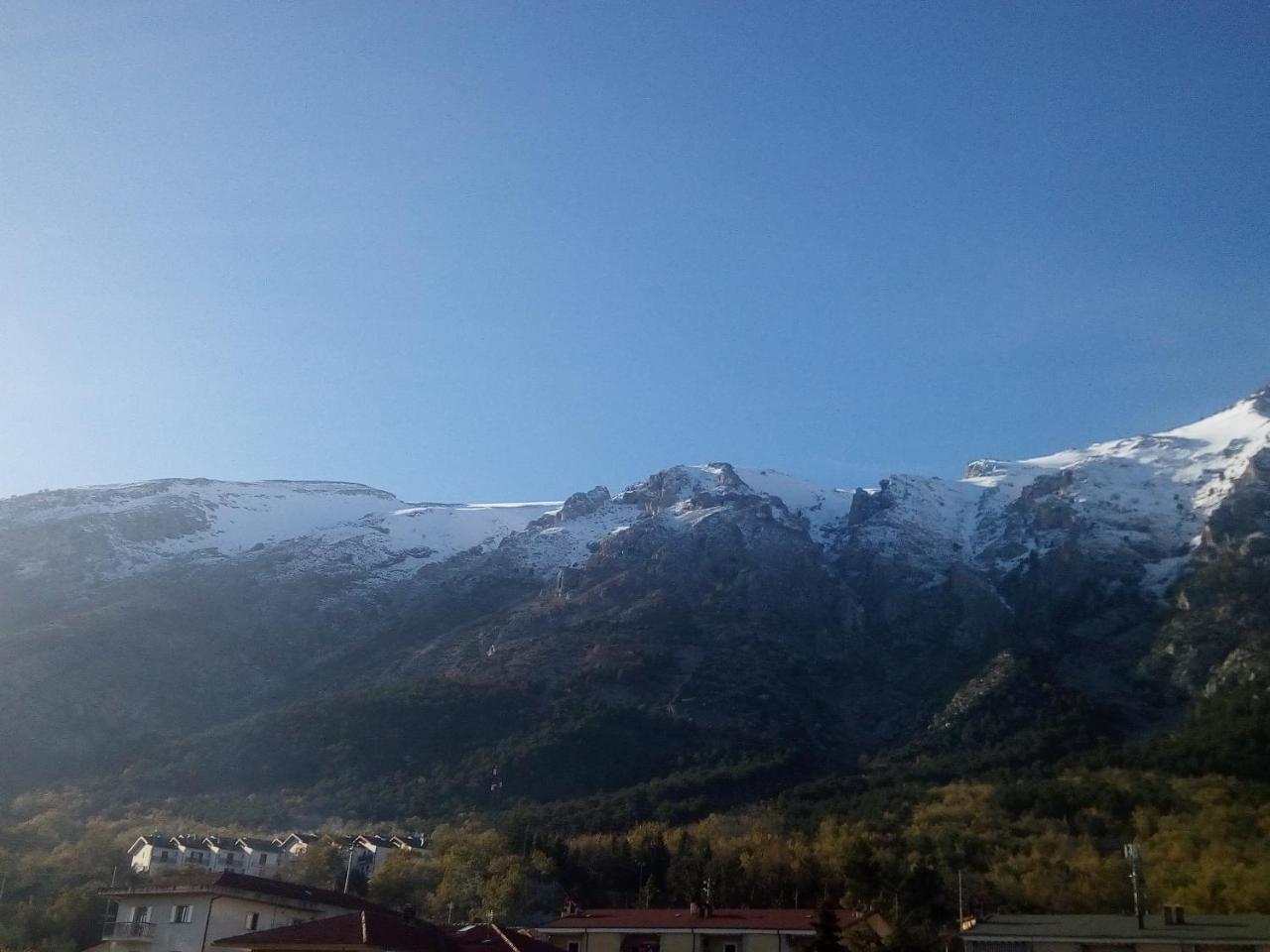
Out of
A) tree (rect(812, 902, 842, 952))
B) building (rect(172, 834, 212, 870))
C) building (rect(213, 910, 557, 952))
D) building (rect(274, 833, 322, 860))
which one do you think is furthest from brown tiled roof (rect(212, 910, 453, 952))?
building (rect(274, 833, 322, 860))

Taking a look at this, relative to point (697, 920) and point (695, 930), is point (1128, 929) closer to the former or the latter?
point (695, 930)

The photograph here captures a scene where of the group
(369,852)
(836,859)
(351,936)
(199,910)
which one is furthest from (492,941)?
(369,852)

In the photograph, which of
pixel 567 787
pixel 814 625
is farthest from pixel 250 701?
pixel 814 625

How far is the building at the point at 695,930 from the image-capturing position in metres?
57.8

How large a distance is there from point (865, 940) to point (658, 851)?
1733 inches

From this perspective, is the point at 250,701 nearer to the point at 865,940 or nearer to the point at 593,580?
the point at 593,580

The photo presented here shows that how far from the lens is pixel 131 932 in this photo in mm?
54000

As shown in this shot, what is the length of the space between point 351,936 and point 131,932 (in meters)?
15.7

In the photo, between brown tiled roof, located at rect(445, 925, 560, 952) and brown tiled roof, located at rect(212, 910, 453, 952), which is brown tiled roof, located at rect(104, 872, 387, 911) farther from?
brown tiled roof, located at rect(445, 925, 560, 952)

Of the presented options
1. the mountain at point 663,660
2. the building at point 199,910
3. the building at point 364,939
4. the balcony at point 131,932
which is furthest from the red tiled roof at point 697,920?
the mountain at point 663,660

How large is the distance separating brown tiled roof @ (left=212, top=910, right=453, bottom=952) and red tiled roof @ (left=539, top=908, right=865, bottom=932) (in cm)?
1472

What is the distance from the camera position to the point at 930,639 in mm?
165875

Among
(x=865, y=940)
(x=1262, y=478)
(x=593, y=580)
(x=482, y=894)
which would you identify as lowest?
(x=482, y=894)

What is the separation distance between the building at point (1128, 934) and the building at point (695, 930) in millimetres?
6308
